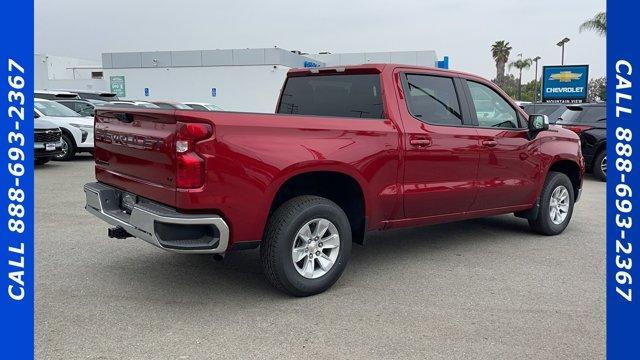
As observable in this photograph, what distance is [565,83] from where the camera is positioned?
28.9 meters

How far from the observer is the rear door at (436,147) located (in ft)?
15.9

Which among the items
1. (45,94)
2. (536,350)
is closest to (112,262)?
(536,350)

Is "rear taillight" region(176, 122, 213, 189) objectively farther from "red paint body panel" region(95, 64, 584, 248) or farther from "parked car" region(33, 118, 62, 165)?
"parked car" region(33, 118, 62, 165)

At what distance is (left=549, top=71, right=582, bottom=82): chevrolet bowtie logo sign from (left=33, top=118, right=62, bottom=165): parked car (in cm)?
2544

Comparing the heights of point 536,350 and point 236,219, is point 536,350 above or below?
below

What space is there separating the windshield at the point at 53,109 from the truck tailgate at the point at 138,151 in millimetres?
10256

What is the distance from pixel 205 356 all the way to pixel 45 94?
19.1 metres

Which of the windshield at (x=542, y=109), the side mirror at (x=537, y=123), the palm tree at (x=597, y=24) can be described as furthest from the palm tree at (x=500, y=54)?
the side mirror at (x=537, y=123)

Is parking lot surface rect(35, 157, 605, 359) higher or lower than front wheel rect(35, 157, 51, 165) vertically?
lower

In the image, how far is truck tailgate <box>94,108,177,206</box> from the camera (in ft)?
12.3
